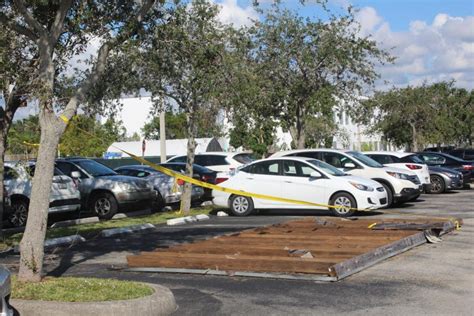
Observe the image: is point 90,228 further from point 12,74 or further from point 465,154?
point 465,154

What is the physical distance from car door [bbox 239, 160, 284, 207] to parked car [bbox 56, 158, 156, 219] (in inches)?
117

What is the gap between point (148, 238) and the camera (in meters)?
13.4

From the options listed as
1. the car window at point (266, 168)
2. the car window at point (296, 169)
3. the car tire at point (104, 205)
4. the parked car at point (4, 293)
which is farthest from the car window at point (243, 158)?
the parked car at point (4, 293)

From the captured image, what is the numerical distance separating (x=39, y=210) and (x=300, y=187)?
10.0m

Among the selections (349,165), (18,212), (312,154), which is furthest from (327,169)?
(18,212)

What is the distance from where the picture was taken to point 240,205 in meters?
17.8

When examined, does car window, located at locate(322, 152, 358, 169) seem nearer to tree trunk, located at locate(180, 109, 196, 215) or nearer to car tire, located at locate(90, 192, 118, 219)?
tree trunk, located at locate(180, 109, 196, 215)

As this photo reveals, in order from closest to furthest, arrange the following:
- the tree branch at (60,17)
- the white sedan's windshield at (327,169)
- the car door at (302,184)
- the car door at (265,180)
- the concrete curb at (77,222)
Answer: the tree branch at (60,17), the concrete curb at (77,222), the car door at (302,184), the white sedan's windshield at (327,169), the car door at (265,180)

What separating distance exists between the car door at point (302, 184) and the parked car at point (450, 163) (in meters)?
10.2

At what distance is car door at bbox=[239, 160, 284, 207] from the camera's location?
56.7 ft

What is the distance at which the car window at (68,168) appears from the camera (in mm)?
18000

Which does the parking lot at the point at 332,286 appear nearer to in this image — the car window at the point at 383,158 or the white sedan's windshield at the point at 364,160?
the white sedan's windshield at the point at 364,160

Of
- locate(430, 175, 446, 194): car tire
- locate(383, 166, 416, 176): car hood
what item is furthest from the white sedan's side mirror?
locate(430, 175, 446, 194): car tire

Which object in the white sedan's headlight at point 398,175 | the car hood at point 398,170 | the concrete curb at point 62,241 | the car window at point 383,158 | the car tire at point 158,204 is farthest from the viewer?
the car window at point 383,158
